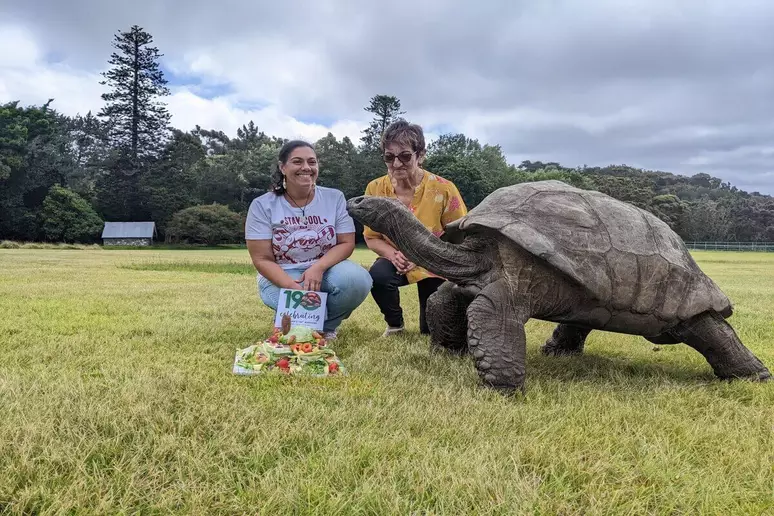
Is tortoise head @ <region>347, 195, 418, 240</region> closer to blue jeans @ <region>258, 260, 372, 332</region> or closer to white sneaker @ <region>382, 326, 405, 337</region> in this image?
blue jeans @ <region>258, 260, 372, 332</region>

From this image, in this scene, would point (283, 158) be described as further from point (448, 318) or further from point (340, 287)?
point (448, 318)

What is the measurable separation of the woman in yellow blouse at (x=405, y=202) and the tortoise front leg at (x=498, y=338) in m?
1.68

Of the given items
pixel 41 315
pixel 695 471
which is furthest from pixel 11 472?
pixel 41 315

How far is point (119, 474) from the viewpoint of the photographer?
1.91 meters

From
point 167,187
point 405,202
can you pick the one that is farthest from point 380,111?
point 405,202

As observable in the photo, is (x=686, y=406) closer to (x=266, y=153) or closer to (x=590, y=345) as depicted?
(x=590, y=345)

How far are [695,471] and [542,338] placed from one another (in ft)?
11.0

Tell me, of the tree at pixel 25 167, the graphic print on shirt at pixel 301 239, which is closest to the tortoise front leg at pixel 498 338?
the graphic print on shirt at pixel 301 239

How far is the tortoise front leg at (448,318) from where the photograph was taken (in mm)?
4105

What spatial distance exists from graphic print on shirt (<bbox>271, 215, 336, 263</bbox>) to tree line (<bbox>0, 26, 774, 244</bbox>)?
1675 inches

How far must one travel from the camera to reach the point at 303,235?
15.1 feet

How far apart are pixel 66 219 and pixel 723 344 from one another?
48230mm

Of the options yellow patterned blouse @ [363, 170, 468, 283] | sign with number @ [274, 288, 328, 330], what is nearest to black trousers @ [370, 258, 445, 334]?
yellow patterned blouse @ [363, 170, 468, 283]

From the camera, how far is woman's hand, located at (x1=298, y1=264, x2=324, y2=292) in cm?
430
